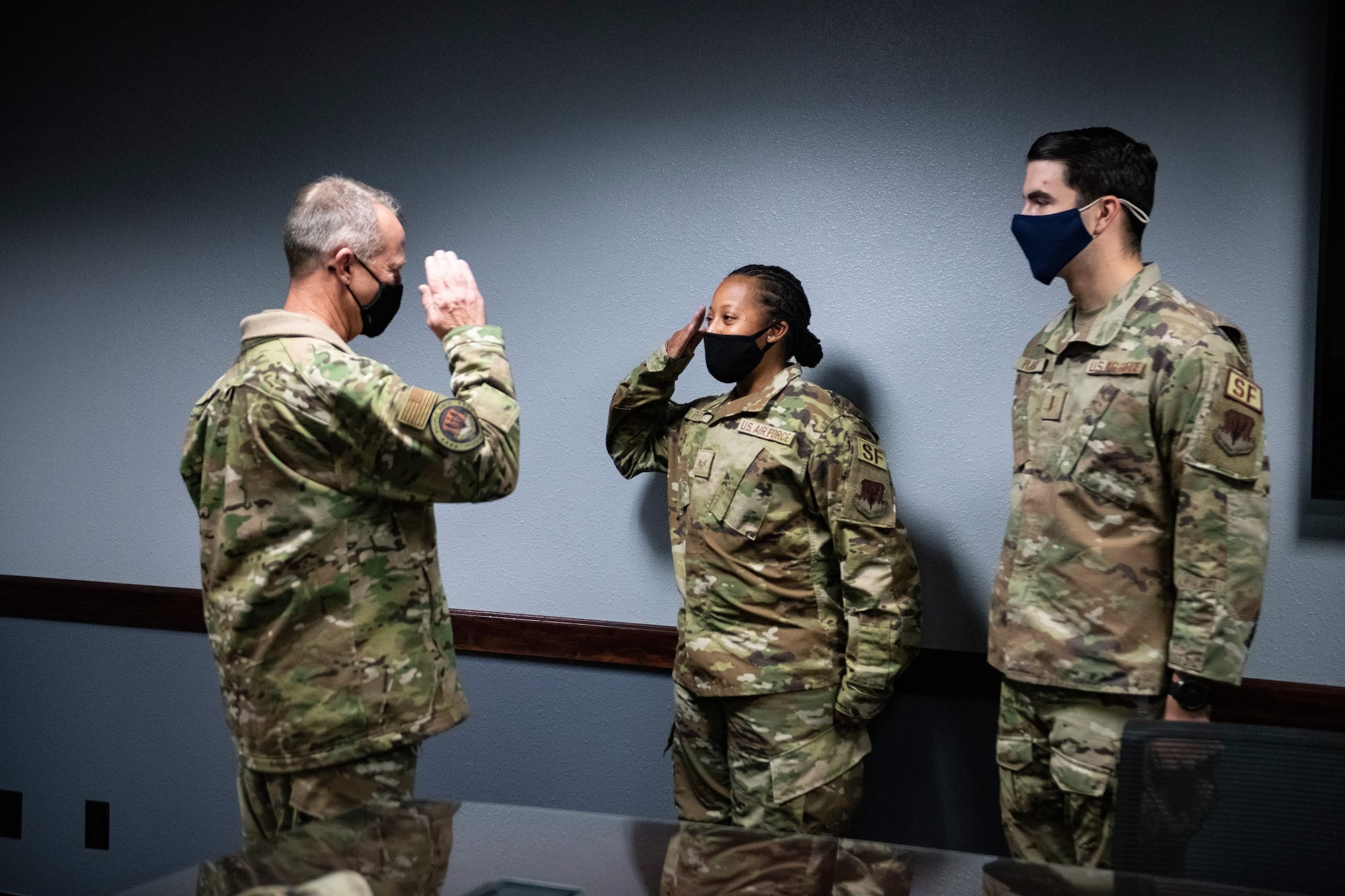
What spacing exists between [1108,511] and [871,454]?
0.57m

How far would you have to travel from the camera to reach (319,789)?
174 cm

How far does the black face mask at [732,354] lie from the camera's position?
2.36m

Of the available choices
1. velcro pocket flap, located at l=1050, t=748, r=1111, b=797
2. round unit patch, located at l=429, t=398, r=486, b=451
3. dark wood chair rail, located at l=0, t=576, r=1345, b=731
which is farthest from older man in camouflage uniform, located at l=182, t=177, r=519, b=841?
velcro pocket flap, located at l=1050, t=748, r=1111, b=797

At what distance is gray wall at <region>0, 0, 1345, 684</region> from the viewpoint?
2273 mm

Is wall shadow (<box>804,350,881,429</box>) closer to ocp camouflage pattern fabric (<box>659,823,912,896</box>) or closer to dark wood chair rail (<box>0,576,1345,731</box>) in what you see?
dark wood chair rail (<box>0,576,1345,731</box>)

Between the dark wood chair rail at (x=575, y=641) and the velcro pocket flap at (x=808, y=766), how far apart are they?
319 mm

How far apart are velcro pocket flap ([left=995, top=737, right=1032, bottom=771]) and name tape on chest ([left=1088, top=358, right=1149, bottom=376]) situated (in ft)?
2.20

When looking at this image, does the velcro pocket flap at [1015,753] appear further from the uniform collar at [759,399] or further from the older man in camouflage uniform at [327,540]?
the older man in camouflage uniform at [327,540]

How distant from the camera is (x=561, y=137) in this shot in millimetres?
2799

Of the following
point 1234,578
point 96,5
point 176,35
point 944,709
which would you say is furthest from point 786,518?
point 96,5

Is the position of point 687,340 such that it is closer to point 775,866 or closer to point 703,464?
point 703,464

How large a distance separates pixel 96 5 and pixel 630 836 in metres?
2.99

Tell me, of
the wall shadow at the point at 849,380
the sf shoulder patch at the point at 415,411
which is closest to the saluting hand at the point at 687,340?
the wall shadow at the point at 849,380

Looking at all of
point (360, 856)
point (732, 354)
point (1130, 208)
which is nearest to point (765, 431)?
point (732, 354)
